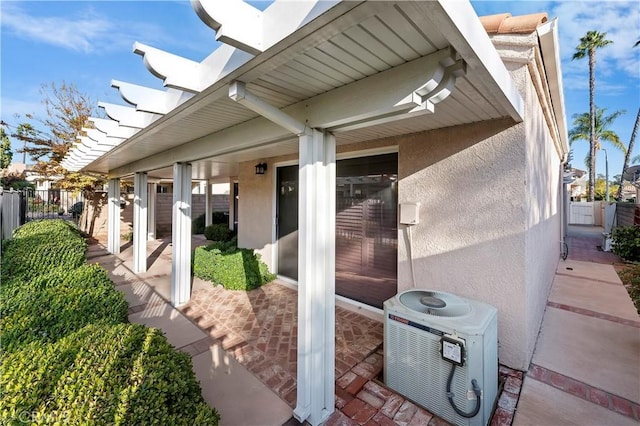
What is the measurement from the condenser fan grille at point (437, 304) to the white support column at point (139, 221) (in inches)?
286

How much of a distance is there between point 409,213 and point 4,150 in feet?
103

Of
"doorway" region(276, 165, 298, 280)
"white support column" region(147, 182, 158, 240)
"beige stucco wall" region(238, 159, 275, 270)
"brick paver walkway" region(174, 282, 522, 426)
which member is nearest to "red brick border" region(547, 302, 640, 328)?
"brick paver walkway" region(174, 282, 522, 426)

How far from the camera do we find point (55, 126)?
11609mm

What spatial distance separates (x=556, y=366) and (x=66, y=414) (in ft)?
15.0

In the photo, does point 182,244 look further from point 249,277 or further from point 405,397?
point 405,397

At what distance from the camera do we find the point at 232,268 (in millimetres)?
5957

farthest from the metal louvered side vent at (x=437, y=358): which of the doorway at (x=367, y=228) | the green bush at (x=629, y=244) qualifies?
the green bush at (x=629, y=244)

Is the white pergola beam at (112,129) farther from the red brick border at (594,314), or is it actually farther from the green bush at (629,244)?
the green bush at (629,244)

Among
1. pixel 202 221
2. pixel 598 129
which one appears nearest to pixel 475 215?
pixel 202 221

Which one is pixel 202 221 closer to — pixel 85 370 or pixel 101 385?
pixel 85 370

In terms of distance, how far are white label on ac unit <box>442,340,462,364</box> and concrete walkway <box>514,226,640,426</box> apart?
0.88m

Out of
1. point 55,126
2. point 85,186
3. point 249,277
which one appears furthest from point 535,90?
point 55,126

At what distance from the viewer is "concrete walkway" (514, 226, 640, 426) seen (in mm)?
2523

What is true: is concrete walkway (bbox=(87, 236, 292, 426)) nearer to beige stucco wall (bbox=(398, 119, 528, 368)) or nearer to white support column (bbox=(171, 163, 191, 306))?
white support column (bbox=(171, 163, 191, 306))
